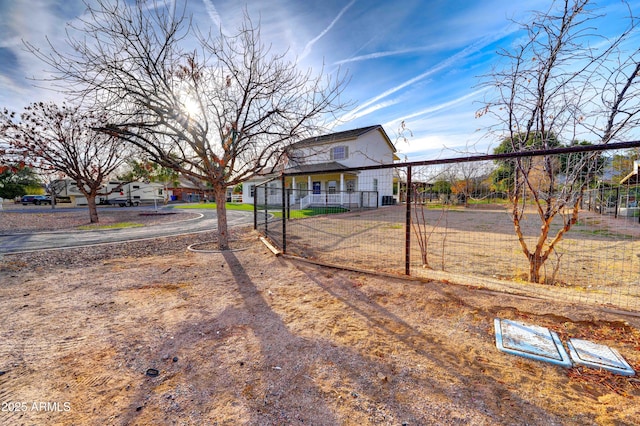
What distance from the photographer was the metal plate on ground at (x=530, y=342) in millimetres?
2143

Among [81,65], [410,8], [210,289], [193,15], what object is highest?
[410,8]

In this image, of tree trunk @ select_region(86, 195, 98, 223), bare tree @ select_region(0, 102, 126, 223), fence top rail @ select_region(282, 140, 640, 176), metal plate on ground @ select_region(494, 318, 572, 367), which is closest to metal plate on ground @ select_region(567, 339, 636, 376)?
metal plate on ground @ select_region(494, 318, 572, 367)

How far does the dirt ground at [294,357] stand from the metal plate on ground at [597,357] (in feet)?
0.28

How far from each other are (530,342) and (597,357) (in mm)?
439

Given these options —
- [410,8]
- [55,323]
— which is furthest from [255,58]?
[55,323]

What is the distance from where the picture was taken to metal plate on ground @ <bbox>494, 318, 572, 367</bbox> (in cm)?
214

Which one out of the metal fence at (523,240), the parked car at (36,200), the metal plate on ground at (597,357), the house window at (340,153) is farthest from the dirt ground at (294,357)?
the parked car at (36,200)

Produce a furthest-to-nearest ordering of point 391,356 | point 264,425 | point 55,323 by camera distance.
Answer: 1. point 55,323
2. point 391,356
3. point 264,425

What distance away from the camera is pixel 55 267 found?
5211 millimetres

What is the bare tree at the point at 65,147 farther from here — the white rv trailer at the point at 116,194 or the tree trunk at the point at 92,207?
the white rv trailer at the point at 116,194

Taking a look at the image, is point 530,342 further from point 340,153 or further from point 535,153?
point 340,153

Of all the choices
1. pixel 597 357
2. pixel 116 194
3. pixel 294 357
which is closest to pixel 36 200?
pixel 116 194

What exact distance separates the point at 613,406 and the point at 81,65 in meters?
8.89

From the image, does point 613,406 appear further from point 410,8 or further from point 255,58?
point 410,8
